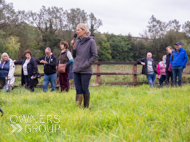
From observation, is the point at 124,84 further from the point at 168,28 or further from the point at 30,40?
the point at 168,28

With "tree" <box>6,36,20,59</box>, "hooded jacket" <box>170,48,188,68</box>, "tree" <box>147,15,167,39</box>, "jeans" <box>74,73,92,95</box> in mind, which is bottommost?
"jeans" <box>74,73,92,95</box>

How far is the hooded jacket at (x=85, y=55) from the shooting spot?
4.19 meters

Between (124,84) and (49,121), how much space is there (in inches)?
245

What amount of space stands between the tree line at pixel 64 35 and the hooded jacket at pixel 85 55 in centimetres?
2964

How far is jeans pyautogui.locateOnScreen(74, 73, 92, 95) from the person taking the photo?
168 inches

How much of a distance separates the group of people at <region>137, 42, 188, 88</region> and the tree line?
89.4ft

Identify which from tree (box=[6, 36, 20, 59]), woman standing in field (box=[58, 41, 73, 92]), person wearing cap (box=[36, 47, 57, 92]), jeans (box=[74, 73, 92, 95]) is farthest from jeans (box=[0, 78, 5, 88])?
tree (box=[6, 36, 20, 59])

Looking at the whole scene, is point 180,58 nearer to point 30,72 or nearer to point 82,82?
point 82,82

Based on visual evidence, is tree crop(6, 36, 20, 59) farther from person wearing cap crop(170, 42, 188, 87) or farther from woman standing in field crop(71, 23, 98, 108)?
woman standing in field crop(71, 23, 98, 108)

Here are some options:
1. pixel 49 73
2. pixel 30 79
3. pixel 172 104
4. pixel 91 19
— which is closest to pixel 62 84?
pixel 49 73

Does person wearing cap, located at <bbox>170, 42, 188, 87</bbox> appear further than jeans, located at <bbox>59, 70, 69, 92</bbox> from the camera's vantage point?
Yes

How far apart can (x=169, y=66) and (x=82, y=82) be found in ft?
17.5

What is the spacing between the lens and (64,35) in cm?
4675

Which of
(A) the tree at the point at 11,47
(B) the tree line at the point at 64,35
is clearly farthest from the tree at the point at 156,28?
(A) the tree at the point at 11,47
